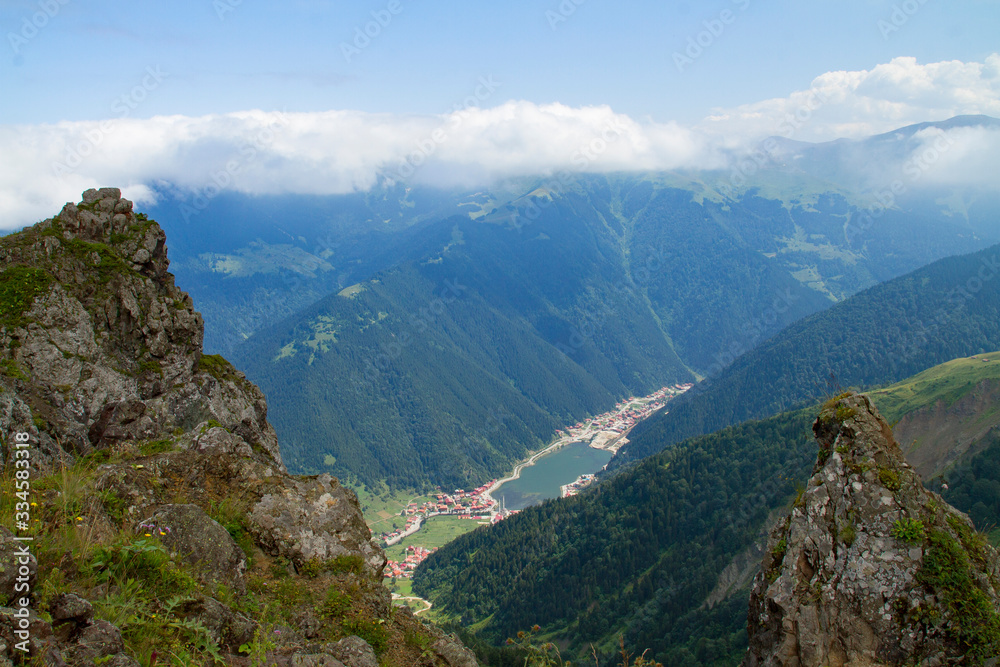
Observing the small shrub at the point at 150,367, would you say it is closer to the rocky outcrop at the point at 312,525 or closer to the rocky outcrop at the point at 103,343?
the rocky outcrop at the point at 103,343

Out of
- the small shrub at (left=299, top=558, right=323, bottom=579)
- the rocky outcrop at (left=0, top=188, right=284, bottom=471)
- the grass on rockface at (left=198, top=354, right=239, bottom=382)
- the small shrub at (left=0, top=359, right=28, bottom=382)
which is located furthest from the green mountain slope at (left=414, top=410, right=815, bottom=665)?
the small shrub at (left=0, top=359, right=28, bottom=382)

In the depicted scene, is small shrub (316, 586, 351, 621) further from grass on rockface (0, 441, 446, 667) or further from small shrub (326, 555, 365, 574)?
small shrub (326, 555, 365, 574)

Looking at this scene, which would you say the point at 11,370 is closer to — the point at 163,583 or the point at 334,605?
the point at 163,583

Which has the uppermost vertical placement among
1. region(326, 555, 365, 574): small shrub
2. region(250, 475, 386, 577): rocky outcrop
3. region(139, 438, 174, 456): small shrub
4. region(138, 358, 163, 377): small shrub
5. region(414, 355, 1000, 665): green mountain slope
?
region(138, 358, 163, 377): small shrub

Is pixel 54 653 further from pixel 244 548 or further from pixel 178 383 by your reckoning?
pixel 178 383

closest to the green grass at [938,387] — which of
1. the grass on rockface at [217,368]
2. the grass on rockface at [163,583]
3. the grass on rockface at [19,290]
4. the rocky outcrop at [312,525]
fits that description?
the grass on rockface at [217,368]

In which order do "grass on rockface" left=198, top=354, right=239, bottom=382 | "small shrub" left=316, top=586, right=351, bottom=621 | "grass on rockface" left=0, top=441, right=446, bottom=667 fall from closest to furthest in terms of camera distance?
1. "grass on rockface" left=0, top=441, right=446, bottom=667
2. "small shrub" left=316, top=586, right=351, bottom=621
3. "grass on rockface" left=198, top=354, right=239, bottom=382

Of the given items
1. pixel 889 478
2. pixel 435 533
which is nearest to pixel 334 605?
pixel 889 478
